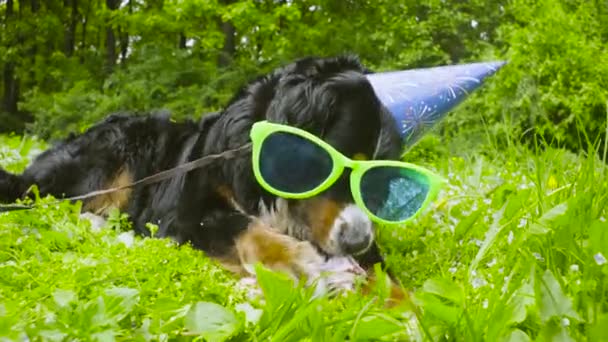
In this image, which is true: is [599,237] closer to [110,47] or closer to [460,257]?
[460,257]

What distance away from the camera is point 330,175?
2127mm

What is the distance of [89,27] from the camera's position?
1719 cm

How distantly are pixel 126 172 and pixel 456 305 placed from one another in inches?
84.7

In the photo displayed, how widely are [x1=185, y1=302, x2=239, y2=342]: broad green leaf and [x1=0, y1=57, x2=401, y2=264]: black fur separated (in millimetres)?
833

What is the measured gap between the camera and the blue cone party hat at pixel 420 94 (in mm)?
2338

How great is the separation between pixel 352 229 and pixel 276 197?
32 centimetres

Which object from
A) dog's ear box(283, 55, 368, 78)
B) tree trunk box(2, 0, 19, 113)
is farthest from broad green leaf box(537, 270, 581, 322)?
tree trunk box(2, 0, 19, 113)

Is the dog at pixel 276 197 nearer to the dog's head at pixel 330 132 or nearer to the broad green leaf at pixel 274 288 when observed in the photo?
the dog's head at pixel 330 132

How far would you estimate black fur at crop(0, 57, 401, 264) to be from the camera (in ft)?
7.58

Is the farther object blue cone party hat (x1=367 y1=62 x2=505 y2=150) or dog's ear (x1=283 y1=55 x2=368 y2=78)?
dog's ear (x1=283 y1=55 x2=368 y2=78)

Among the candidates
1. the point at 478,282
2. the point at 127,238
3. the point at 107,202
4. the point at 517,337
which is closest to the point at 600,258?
the point at 478,282

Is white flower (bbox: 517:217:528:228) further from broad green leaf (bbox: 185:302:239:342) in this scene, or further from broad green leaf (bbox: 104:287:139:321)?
broad green leaf (bbox: 104:287:139:321)

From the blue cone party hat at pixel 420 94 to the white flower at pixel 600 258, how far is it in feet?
2.69

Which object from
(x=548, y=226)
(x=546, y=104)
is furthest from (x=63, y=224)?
(x=546, y=104)
